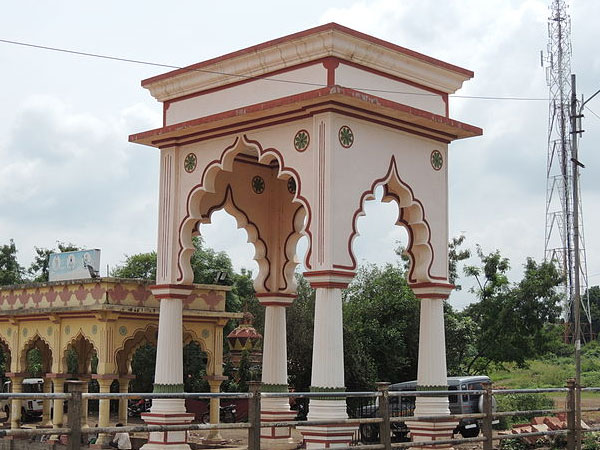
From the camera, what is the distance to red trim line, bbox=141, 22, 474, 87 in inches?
481

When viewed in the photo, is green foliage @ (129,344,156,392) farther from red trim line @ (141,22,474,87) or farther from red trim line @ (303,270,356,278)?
red trim line @ (303,270,356,278)

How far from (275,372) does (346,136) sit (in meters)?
4.76

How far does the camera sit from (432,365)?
1308cm

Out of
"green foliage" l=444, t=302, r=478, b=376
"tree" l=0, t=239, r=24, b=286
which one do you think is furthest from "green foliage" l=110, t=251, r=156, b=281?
"green foliage" l=444, t=302, r=478, b=376

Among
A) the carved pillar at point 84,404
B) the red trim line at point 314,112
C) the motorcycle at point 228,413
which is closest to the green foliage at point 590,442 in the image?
the red trim line at point 314,112

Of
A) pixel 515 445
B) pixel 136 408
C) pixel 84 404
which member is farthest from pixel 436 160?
pixel 136 408

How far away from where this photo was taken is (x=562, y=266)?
3253 centimetres

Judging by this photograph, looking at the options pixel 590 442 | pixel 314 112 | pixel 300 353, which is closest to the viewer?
pixel 314 112

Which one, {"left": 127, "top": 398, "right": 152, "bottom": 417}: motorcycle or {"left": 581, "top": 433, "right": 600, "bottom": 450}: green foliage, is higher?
{"left": 581, "top": 433, "right": 600, "bottom": 450}: green foliage

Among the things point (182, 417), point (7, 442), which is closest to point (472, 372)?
point (7, 442)

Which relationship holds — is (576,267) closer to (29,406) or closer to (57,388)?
(57,388)

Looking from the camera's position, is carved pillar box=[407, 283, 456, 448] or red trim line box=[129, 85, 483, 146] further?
carved pillar box=[407, 283, 456, 448]

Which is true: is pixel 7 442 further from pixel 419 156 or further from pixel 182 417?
pixel 419 156

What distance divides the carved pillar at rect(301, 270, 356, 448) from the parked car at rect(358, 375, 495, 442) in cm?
858
